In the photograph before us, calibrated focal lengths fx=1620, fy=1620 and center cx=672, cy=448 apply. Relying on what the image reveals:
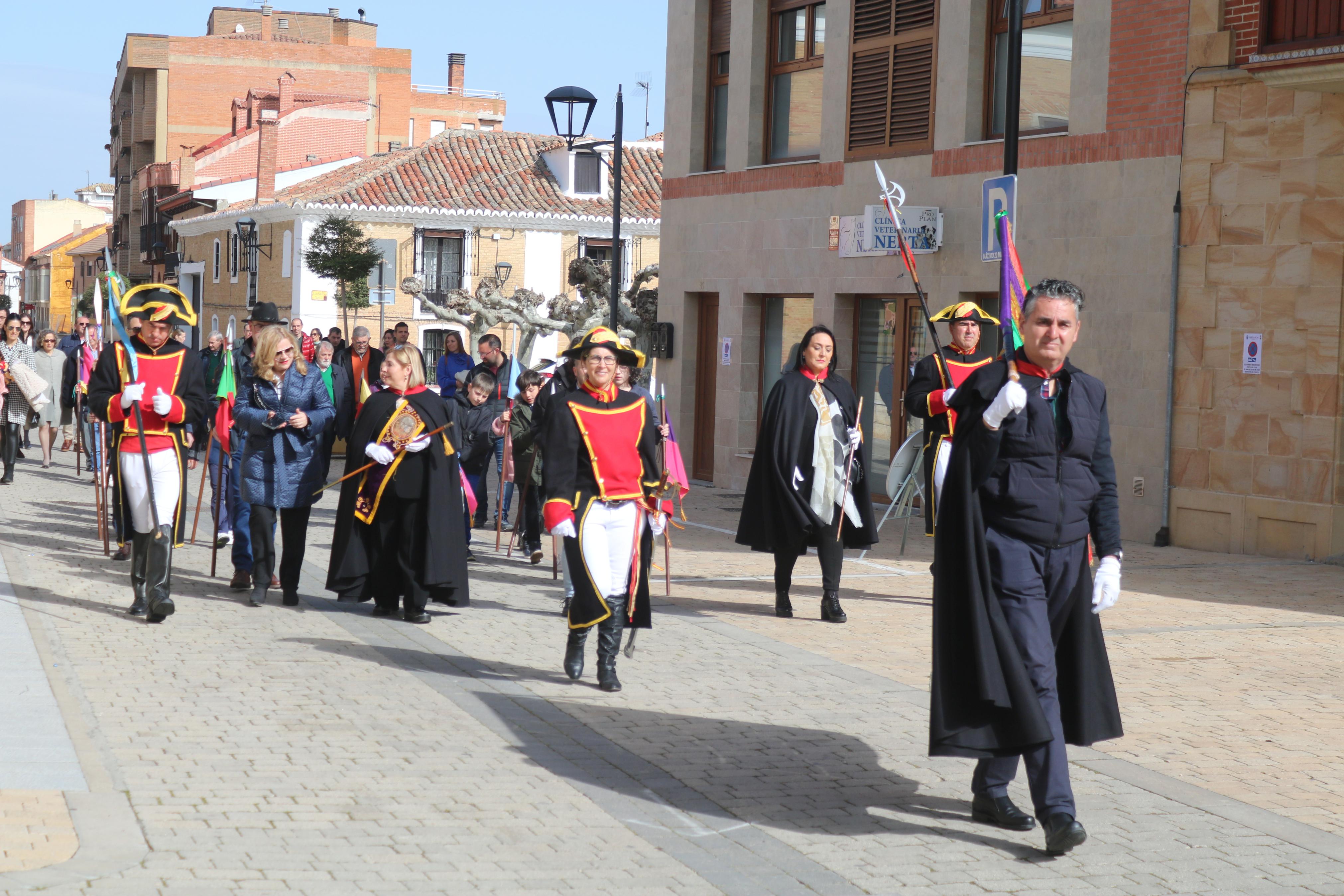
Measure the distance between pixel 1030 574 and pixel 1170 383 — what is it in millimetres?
9818

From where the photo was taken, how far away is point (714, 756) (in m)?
6.60

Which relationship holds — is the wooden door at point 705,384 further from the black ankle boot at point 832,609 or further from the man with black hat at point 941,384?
the black ankle boot at point 832,609

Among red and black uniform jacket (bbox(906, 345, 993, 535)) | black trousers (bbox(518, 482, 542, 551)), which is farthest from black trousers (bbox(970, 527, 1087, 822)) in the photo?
black trousers (bbox(518, 482, 542, 551))

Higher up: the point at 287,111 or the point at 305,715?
the point at 287,111

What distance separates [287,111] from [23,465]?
38.4 meters

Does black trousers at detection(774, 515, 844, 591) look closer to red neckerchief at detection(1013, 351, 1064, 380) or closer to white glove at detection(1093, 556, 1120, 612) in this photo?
white glove at detection(1093, 556, 1120, 612)

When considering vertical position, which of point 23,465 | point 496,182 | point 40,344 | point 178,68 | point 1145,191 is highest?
point 178,68

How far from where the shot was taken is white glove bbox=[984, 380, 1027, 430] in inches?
206

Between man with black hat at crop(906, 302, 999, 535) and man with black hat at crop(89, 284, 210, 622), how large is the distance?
4.43 metres

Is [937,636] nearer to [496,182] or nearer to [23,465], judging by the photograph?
[23,465]

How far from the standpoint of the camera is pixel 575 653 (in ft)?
26.5

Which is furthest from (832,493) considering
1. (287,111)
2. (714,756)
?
(287,111)

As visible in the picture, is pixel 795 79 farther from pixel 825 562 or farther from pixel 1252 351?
pixel 825 562

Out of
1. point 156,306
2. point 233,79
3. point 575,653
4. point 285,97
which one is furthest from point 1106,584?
point 233,79
